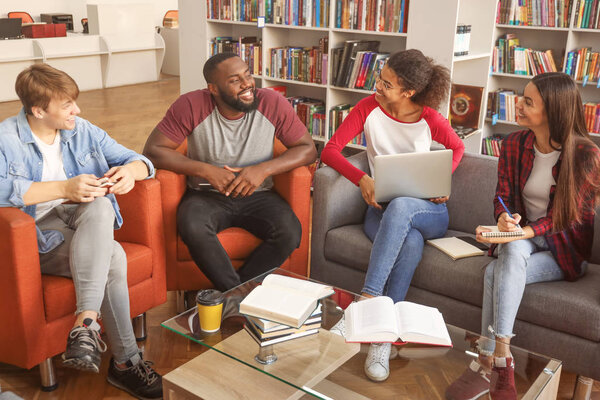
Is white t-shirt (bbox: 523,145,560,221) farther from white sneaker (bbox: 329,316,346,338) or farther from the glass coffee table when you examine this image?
white sneaker (bbox: 329,316,346,338)

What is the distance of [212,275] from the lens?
2.39 metres

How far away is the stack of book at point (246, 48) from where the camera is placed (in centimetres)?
455

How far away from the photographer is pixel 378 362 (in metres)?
1.70

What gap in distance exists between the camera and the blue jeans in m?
2.27

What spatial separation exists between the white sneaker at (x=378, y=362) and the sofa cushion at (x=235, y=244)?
3.13ft

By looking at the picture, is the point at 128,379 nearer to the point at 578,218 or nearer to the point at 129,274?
the point at 129,274

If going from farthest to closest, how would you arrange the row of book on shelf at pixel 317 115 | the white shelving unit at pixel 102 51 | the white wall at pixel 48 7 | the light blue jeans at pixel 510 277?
the white wall at pixel 48 7, the white shelving unit at pixel 102 51, the row of book on shelf at pixel 317 115, the light blue jeans at pixel 510 277

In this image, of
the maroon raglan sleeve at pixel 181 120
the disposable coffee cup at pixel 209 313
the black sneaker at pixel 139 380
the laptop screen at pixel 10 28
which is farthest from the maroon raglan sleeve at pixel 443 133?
the laptop screen at pixel 10 28

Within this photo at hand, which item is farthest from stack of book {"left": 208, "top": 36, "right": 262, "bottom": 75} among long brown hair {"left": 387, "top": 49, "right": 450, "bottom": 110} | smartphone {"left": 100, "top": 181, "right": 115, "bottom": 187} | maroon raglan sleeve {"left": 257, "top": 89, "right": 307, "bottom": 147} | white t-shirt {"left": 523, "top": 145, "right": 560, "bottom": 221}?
white t-shirt {"left": 523, "top": 145, "right": 560, "bottom": 221}

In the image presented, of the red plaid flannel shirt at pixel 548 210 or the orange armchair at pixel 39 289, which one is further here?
the red plaid flannel shirt at pixel 548 210

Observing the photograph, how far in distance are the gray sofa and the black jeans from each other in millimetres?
187

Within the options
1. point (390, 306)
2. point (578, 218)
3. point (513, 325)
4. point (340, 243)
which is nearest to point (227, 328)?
point (390, 306)

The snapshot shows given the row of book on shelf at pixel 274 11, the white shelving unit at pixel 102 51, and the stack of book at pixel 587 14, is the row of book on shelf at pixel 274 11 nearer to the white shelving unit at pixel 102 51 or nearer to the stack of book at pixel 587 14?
the stack of book at pixel 587 14

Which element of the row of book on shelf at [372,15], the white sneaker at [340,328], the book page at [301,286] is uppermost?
the row of book on shelf at [372,15]
